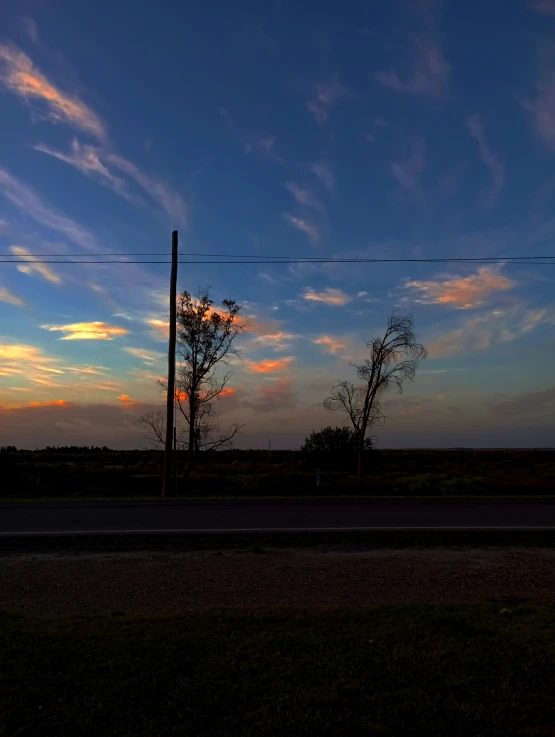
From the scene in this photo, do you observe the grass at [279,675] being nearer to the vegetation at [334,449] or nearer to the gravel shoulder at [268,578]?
the gravel shoulder at [268,578]

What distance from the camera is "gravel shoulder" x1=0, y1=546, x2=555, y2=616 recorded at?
23.2ft

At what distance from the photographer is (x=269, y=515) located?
1487cm

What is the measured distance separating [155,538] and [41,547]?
6.36ft

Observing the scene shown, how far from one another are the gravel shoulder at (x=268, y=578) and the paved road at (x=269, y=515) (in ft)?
8.09

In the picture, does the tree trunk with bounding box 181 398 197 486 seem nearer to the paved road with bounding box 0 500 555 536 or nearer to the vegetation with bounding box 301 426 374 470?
the paved road with bounding box 0 500 555 536

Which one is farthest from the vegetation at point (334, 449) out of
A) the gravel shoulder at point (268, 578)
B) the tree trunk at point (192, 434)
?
the gravel shoulder at point (268, 578)

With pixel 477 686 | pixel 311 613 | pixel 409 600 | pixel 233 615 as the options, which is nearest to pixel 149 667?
pixel 233 615

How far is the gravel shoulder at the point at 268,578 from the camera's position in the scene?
23.2 ft

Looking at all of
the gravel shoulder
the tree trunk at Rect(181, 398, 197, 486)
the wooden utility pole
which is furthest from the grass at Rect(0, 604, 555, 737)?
the tree trunk at Rect(181, 398, 197, 486)

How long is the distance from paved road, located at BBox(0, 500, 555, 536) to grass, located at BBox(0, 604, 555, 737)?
6.95m

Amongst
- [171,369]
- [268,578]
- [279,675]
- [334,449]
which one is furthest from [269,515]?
[334,449]

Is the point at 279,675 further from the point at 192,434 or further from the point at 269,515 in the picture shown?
the point at 192,434

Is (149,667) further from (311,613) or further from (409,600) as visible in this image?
(409,600)

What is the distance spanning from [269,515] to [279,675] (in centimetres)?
1066
